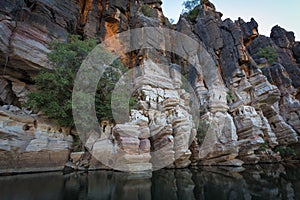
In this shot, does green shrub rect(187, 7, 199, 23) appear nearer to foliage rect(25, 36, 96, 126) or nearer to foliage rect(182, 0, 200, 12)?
foliage rect(182, 0, 200, 12)

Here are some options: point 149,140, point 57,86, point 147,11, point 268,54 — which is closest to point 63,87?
point 57,86

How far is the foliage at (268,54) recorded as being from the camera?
2375cm

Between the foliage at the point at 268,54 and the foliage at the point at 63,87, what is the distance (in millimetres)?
22769

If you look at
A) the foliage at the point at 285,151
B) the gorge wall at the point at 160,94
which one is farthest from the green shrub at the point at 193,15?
the foliage at the point at 285,151

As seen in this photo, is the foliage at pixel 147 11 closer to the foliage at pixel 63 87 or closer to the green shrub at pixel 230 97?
the foliage at pixel 63 87

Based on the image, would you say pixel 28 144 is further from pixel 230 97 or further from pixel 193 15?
pixel 193 15

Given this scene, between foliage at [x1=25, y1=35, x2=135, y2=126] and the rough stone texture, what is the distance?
0.73 meters

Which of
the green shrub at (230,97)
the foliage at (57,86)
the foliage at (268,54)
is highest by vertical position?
the foliage at (268,54)

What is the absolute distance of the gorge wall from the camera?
315 inches

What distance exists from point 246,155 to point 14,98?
49.6 feet

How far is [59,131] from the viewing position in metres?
8.90

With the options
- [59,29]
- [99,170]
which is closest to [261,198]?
[99,170]

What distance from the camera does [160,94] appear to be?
1350cm

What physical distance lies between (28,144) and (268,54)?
92.7 feet
